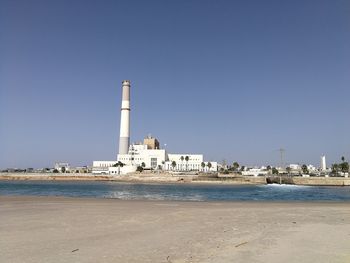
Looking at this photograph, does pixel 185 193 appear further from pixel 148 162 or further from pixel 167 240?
pixel 148 162

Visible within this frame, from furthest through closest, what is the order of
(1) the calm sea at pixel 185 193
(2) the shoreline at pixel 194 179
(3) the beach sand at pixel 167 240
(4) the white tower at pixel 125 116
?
1. (4) the white tower at pixel 125 116
2. (2) the shoreline at pixel 194 179
3. (1) the calm sea at pixel 185 193
4. (3) the beach sand at pixel 167 240

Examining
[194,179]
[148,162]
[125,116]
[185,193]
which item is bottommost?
[185,193]

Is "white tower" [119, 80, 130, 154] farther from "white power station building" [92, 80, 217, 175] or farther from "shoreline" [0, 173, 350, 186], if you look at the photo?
"shoreline" [0, 173, 350, 186]

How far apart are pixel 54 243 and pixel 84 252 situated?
1.61 m

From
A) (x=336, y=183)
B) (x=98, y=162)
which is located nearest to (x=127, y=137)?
(x=98, y=162)

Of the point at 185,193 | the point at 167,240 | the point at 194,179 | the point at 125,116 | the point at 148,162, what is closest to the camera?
the point at 167,240

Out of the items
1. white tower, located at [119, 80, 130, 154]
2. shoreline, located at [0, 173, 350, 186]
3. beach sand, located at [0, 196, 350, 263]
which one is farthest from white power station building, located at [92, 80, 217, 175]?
beach sand, located at [0, 196, 350, 263]

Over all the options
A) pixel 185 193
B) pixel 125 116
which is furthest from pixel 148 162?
pixel 185 193

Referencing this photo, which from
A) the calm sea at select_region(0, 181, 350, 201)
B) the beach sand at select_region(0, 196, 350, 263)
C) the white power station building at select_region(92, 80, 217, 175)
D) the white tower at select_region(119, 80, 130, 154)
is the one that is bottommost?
the calm sea at select_region(0, 181, 350, 201)

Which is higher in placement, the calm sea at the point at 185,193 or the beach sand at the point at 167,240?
the beach sand at the point at 167,240

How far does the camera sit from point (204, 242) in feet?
33.4

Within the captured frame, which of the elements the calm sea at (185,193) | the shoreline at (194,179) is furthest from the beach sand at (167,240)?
the shoreline at (194,179)

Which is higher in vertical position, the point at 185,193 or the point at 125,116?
the point at 125,116

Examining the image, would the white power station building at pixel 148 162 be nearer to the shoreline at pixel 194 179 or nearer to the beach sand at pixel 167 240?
the shoreline at pixel 194 179
